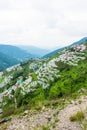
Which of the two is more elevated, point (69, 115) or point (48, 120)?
point (69, 115)

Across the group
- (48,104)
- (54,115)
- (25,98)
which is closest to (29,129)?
(54,115)

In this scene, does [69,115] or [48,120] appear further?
[69,115]

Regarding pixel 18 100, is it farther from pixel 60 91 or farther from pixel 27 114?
pixel 27 114

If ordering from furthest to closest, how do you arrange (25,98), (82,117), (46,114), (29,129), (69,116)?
1. (25,98)
2. (46,114)
3. (69,116)
4. (29,129)
5. (82,117)

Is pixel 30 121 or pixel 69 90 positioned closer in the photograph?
pixel 30 121

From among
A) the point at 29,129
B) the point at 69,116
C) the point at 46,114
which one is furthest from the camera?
the point at 46,114

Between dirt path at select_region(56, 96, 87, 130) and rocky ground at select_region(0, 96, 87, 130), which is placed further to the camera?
rocky ground at select_region(0, 96, 87, 130)

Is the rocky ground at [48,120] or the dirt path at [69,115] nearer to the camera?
the dirt path at [69,115]
